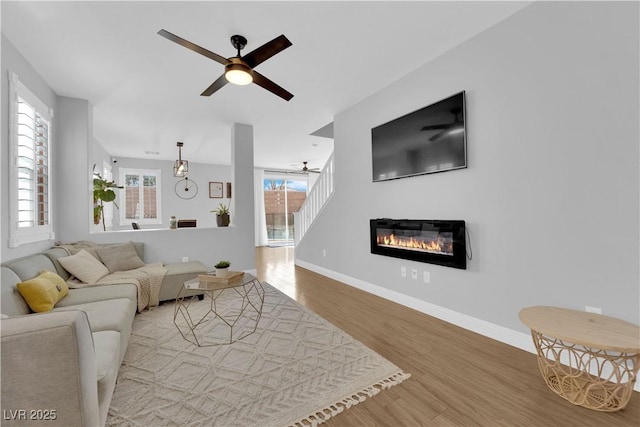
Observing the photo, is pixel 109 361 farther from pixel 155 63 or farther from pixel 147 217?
pixel 147 217

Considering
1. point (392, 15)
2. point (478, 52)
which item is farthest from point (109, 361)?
point (478, 52)

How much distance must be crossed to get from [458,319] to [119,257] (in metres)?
4.13

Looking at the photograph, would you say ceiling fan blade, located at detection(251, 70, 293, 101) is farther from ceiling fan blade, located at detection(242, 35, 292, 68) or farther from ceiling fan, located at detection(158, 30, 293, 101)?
ceiling fan blade, located at detection(242, 35, 292, 68)

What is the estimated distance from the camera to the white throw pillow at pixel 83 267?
2.85m

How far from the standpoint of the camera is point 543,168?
2.15m

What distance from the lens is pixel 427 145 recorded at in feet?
9.78

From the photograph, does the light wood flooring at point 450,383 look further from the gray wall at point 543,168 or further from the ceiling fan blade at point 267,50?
the ceiling fan blade at point 267,50

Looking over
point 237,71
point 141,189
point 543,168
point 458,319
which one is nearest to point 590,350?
point 458,319

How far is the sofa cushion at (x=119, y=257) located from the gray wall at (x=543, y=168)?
143 inches

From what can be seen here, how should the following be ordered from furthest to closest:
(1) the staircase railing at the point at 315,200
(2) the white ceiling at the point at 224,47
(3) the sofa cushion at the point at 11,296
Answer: (1) the staircase railing at the point at 315,200
(2) the white ceiling at the point at 224,47
(3) the sofa cushion at the point at 11,296

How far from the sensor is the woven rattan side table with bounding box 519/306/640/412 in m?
1.50

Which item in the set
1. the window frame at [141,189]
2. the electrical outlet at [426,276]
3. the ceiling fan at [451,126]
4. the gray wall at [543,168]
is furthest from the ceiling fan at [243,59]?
the window frame at [141,189]

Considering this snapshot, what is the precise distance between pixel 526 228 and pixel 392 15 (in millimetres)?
2103

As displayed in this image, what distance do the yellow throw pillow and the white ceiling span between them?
2105mm
